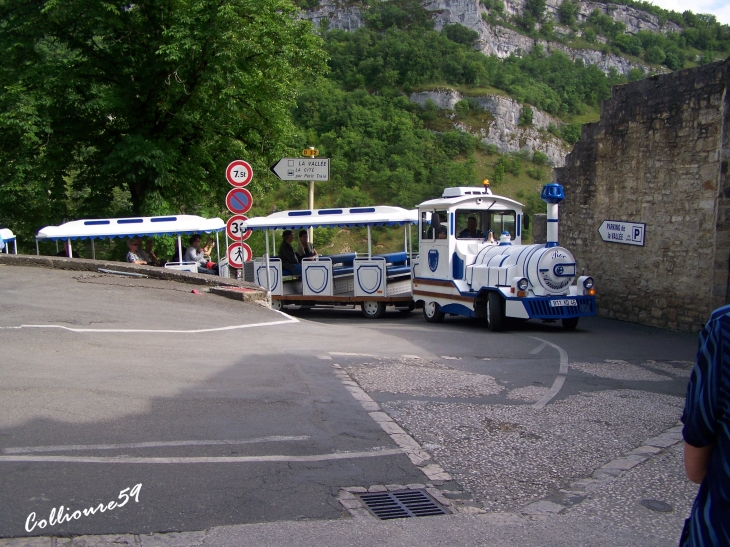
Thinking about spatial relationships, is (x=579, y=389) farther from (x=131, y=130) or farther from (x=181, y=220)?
(x=131, y=130)

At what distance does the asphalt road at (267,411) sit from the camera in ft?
15.1

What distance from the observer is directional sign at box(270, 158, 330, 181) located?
16766 millimetres

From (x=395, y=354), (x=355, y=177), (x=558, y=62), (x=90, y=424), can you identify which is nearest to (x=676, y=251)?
(x=395, y=354)

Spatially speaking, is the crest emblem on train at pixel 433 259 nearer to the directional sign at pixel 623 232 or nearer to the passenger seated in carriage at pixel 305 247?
the passenger seated in carriage at pixel 305 247

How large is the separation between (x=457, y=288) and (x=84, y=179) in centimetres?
1266

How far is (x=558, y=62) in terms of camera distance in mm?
119000

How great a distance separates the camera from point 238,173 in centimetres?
1473

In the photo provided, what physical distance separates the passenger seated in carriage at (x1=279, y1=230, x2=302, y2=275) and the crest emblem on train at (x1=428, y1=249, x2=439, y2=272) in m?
4.10

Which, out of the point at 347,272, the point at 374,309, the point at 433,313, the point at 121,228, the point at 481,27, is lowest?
the point at 374,309

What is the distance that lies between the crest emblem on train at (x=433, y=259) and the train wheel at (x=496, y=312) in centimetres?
210

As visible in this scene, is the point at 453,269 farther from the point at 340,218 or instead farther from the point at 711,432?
the point at 711,432

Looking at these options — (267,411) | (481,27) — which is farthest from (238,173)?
(481,27)

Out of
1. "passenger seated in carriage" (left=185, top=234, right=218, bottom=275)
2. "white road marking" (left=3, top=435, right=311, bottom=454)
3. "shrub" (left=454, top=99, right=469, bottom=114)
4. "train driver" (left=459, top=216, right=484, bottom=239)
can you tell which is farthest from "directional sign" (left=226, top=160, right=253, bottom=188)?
"shrub" (left=454, top=99, right=469, bottom=114)

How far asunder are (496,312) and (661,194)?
15.2 ft
